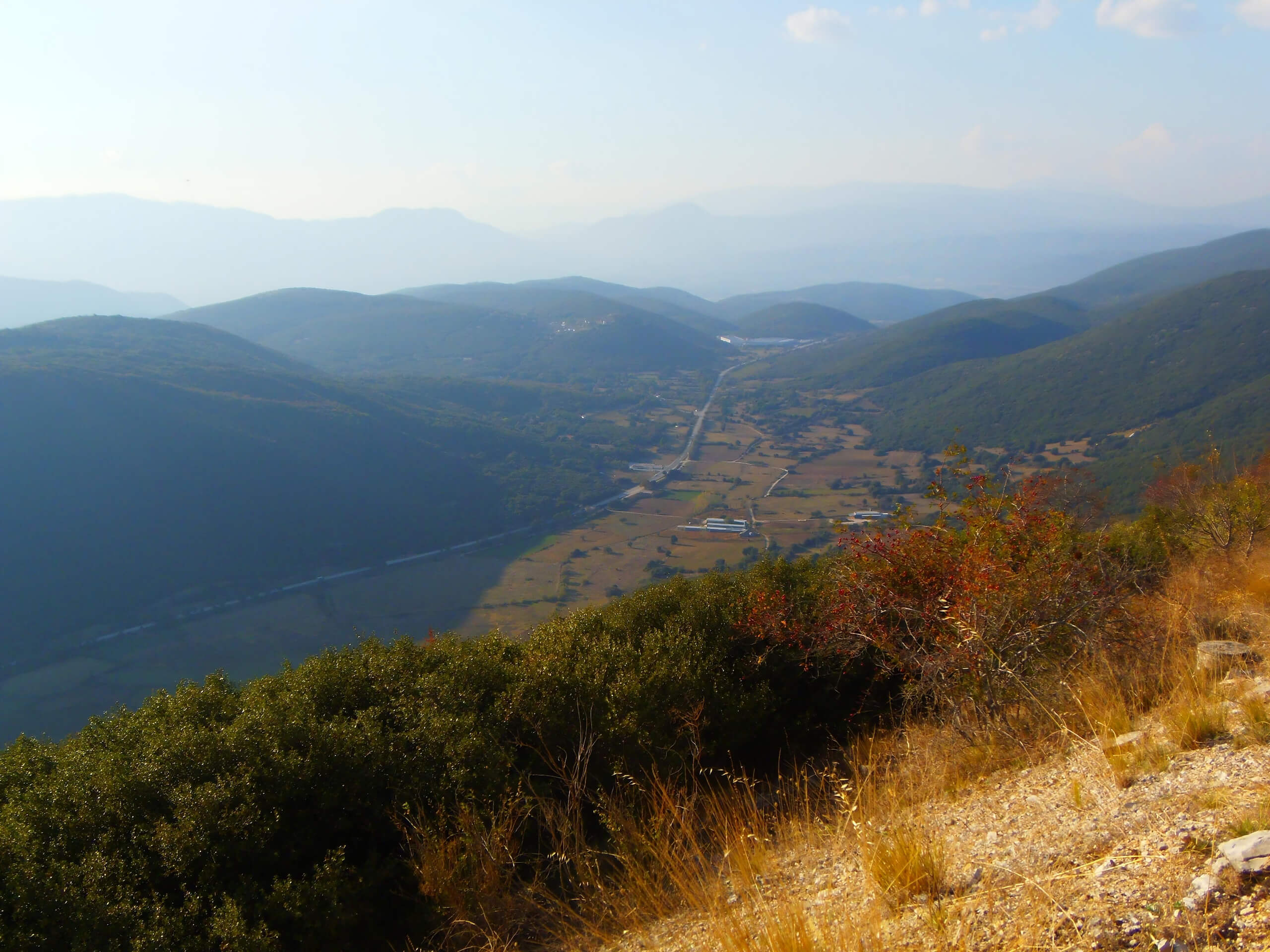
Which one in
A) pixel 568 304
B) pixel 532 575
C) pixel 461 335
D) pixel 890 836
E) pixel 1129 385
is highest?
pixel 568 304

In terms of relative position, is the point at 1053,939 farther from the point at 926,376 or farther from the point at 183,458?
the point at 926,376

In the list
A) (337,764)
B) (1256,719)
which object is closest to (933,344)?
(1256,719)

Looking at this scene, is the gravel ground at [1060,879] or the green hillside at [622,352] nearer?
the gravel ground at [1060,879]

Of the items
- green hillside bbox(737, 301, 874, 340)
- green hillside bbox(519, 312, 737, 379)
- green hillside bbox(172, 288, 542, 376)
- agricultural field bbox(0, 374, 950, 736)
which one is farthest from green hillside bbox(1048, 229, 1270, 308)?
green hillside bbox(172, 288, 542, 376)

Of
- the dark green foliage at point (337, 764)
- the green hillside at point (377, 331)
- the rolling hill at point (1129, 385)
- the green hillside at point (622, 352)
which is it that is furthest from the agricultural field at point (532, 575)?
the green hillside at point (377, 331)

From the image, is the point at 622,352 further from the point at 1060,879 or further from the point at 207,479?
the point at 1060,879

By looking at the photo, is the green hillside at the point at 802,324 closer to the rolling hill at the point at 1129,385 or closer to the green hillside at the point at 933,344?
the green hillside at the point at 933,344
